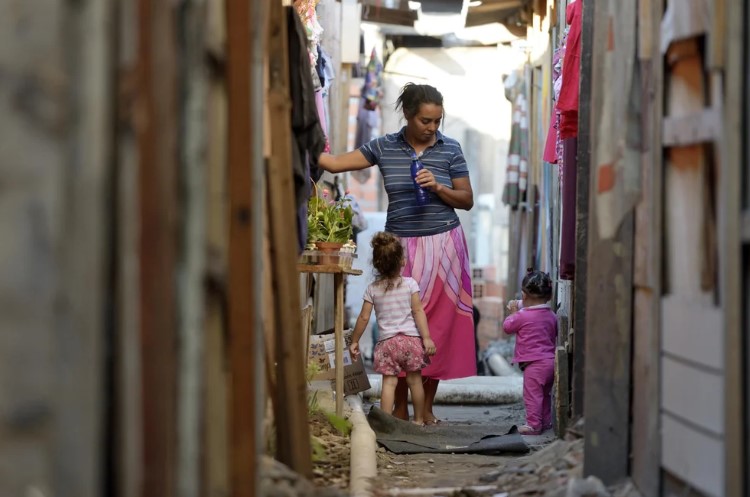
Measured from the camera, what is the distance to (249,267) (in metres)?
3.33

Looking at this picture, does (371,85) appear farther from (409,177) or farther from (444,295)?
(444,295)

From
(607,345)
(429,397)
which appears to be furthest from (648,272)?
(429,397)

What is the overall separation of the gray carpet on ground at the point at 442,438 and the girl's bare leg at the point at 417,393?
0.10 metres

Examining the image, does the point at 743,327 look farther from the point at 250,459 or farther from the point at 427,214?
the point at 427,214

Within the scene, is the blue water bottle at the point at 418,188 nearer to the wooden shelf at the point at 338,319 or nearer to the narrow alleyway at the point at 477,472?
the wooden shelf at the point at 338,319

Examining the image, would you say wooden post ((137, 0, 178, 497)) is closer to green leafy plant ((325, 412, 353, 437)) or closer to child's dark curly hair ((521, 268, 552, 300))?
green leafy plant ((325, 412, 353, 437))

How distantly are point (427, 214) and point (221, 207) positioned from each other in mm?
3949

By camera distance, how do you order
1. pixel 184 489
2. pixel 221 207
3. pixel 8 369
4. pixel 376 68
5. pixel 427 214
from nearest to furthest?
pixel 8 369, pixel 184 489, pixel 221 207, pixel 427 214, pixel 376 68

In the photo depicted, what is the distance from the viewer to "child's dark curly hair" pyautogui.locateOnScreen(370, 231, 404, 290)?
22.2 ft

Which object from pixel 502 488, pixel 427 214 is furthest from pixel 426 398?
pixel 502 488

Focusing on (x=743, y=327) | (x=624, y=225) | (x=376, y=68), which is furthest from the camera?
(x=376, y=68)

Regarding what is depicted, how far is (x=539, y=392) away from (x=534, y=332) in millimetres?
401

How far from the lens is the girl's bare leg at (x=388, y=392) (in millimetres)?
6828

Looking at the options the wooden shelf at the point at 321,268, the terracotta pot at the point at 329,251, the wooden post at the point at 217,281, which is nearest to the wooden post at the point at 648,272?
the wooden post at the point at 217,281
